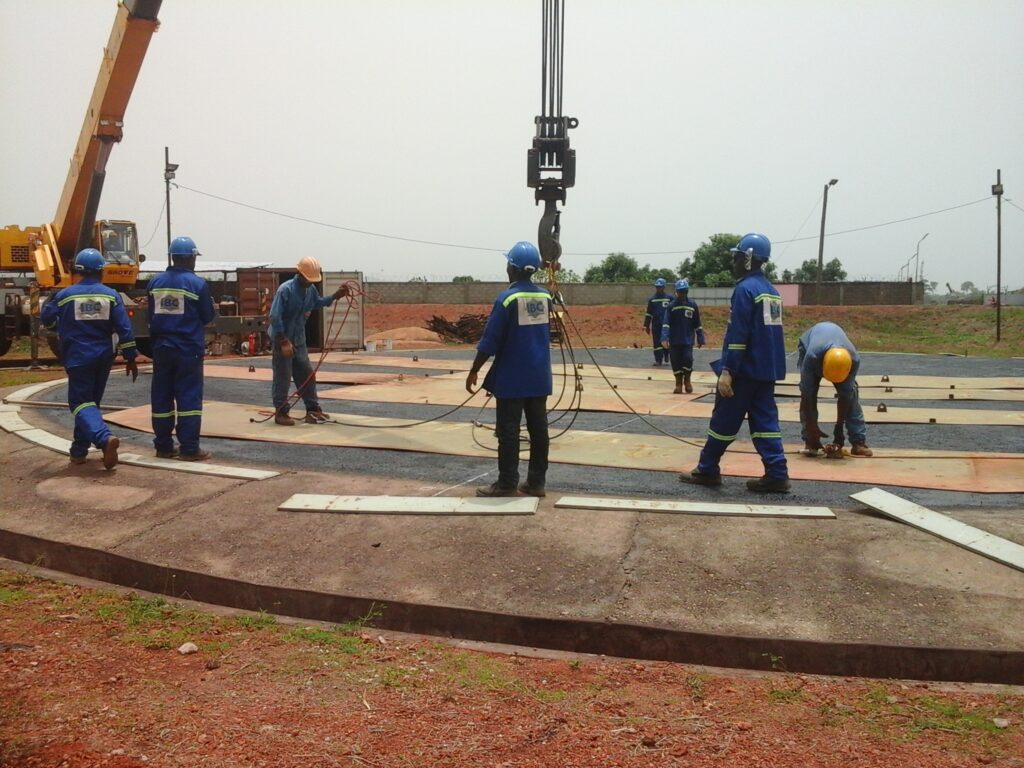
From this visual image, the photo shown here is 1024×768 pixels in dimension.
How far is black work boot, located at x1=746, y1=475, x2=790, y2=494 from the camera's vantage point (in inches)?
252

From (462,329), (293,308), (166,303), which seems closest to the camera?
(166,303)

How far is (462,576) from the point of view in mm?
4840

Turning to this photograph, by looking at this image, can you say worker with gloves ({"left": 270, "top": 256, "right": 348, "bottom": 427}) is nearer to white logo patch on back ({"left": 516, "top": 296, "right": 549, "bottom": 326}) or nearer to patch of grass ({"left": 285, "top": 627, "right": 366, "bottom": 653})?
white logo patch on back ({"left": 516, "top": 296, "right": 549, "bottom": 326})

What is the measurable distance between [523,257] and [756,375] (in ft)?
6.28

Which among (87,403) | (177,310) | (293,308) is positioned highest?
(293,308)

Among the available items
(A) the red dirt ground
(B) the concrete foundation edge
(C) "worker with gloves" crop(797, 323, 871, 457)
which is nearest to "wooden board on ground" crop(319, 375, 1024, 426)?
(C) "worker with gloves" crop(797, 323, 871, 457)

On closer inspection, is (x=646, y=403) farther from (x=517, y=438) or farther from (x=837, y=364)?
(x=517, y=438)

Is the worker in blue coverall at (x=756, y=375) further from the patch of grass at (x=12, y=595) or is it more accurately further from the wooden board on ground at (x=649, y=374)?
the wooden board on ground at (x=649, y=374)

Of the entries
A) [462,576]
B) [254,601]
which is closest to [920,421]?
[462,576]

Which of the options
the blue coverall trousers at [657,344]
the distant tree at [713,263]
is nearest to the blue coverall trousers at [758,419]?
the blue coverall trousers at [657,344]

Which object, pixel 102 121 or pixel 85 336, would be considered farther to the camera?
pixel 102 121

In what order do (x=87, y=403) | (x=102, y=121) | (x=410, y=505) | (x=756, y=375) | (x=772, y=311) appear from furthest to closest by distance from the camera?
(x=102, y=121) < (x=87, y=403) < (x=772, y=311) < (x=756, y=375) < (x=410, y=505)

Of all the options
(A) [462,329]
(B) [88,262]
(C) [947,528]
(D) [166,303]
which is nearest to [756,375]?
(C) [947,528]

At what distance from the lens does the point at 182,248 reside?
25.8 ft
